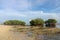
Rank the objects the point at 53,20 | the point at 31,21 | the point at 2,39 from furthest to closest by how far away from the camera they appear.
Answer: the point at 31,21
the point at 53,20
the point at 2,39

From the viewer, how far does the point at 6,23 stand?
30.6 meters

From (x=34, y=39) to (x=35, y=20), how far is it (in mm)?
14494

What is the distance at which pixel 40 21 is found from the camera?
94.2 ft

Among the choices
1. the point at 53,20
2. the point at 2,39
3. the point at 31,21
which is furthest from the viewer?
the point at 31,21

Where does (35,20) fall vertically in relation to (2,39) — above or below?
above

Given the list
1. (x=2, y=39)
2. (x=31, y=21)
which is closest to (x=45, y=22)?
(x=31, y=21)

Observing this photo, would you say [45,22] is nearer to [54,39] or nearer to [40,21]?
[40,21]

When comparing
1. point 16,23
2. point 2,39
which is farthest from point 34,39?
point 16,23

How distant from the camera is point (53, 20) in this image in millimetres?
27938

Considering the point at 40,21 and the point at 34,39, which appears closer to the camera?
the point at 34,39

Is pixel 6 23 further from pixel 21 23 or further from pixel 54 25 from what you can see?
pixel 54 25

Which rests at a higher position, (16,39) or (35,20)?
(35,20)

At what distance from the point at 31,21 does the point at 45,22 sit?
106 inches

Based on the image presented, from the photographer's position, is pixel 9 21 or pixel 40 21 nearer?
pixel 40 21
